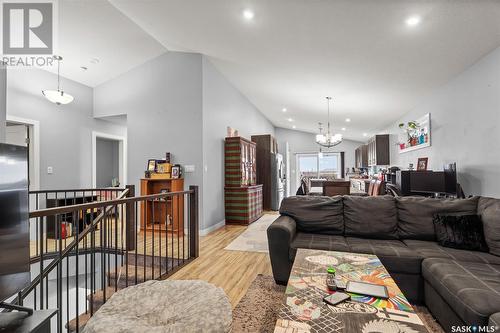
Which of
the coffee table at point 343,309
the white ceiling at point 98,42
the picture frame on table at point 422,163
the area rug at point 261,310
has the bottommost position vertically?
the area rug at point 261,310

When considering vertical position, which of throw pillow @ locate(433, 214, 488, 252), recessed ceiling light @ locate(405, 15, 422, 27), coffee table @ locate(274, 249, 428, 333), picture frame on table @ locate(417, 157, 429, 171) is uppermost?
recessed ceiling light @ locate(405, 15, 422, 27)

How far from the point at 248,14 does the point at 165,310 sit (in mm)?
3097

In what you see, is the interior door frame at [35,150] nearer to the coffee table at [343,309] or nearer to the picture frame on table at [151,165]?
the picture frame on table at [151,165]

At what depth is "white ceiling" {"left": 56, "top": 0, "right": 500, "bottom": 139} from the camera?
249 cm

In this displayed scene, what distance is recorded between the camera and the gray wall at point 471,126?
9.29ft

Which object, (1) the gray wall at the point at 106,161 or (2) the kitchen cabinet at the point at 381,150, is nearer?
(2) the kitchen cabinet at the point at 381,150

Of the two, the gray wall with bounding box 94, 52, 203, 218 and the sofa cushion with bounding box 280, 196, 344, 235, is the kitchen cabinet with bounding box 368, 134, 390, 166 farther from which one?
the gray wall with bounding box 94, 52, 203, 218

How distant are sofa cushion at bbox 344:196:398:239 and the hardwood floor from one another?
45.0 inches

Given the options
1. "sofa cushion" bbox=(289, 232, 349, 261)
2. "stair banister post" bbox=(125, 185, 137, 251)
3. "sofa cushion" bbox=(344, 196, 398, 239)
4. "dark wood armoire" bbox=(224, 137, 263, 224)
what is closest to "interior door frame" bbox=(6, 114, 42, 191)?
"stair banister post" bbox=(125, 185, 137, 251)

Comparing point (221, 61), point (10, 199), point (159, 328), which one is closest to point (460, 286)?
point (159, 328)

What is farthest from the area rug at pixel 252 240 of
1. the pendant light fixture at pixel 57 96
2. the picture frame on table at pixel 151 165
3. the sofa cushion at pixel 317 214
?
the pendant light fixture at pixel 57 96

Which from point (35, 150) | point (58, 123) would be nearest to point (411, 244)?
point (35, 150)

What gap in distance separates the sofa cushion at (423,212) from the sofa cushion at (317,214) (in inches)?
25.5

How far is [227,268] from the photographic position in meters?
3.02
